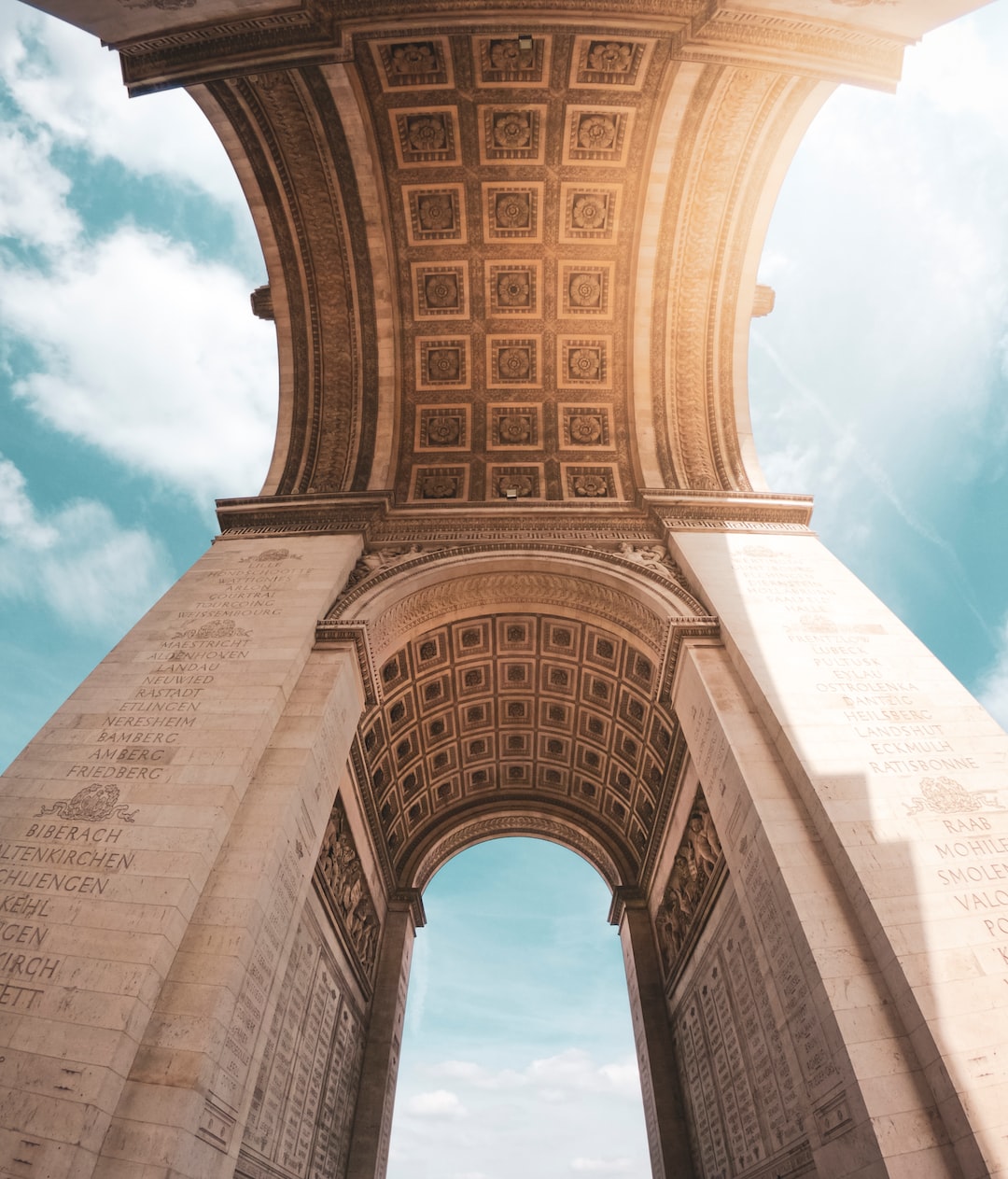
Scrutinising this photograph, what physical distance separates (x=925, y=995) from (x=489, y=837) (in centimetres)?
1132

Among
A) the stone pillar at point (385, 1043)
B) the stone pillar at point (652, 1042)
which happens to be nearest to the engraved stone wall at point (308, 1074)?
the stone pillar at point (385, 1043)

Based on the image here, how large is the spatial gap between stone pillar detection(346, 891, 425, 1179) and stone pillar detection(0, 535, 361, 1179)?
6.09m

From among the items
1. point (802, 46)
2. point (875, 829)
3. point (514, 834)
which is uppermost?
point (514, 834)

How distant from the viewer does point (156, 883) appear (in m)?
5.91

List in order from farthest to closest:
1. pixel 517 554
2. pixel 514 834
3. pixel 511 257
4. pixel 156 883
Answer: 1. pixel 514 834
2. pixel 511 257
3. pixel 517 554
4. pixel 156 883

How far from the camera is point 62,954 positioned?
541cm

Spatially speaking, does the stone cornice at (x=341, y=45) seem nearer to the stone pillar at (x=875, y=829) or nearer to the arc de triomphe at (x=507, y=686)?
the arc de triomphe at (x=507, y=686)

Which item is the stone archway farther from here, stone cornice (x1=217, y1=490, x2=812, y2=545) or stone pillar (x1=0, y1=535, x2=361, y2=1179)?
stone pillar (x1=0, y1=535, x2=361, y2=1179)

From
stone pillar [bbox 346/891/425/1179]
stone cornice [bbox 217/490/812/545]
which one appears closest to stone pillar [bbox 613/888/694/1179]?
stone pillar [bbox 346/891/425/1179]

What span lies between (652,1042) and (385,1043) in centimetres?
465

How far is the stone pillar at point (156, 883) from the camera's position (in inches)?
190

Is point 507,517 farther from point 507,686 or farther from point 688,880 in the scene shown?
point 688,880

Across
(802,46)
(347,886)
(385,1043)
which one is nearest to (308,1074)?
(347,886)

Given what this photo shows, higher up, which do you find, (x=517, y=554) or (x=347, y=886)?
(x=517, y=554)
